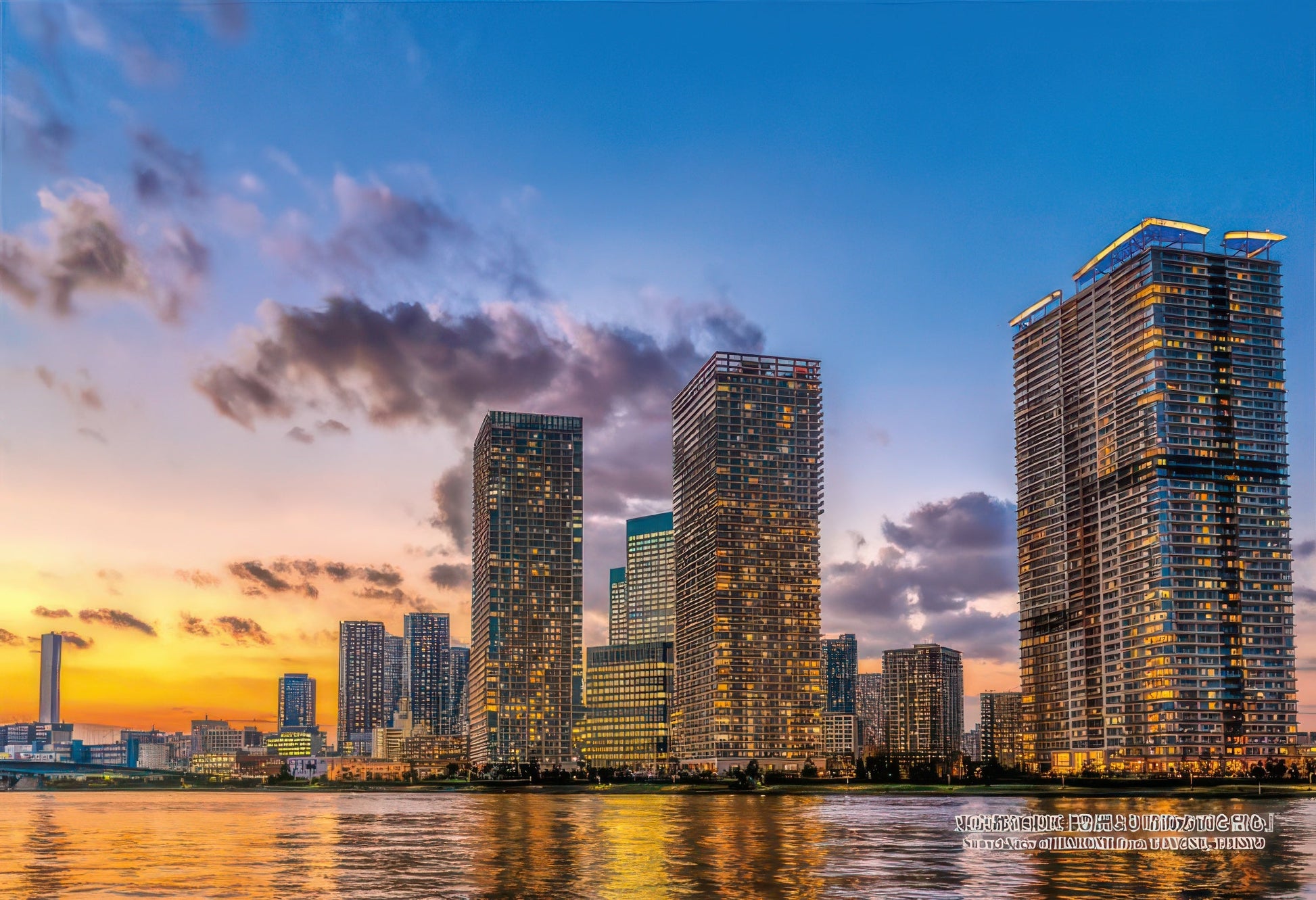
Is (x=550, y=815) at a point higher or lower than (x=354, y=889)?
lower

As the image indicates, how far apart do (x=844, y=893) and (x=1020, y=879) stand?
15.2 m

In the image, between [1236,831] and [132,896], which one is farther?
[1236,831]

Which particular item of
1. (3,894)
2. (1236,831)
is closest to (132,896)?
(3,894)

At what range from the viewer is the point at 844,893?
78.8m

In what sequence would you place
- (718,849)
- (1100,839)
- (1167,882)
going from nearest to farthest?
1. (1167,882)
2. (718,849)
3. (1100,839)

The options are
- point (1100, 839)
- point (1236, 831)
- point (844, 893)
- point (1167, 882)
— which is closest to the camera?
point (844, 893)

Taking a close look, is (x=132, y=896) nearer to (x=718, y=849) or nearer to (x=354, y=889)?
(x=354, y=889)

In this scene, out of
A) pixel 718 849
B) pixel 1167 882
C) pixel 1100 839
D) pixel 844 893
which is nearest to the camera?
pixel 844 893

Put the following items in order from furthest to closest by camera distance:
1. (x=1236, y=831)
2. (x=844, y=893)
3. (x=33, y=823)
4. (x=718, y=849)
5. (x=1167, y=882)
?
(x=33, y=823) < (x=1236, y=831) < (x=718, y=849) < (x=1167, y=882) < (x=844, y=893)

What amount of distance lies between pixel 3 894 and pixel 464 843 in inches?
2030

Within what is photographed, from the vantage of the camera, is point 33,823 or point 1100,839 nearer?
point 1100,839

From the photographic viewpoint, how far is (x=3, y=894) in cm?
8075

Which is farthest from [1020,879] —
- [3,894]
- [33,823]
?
[33,823]

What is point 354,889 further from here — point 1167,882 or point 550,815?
point 550,815
